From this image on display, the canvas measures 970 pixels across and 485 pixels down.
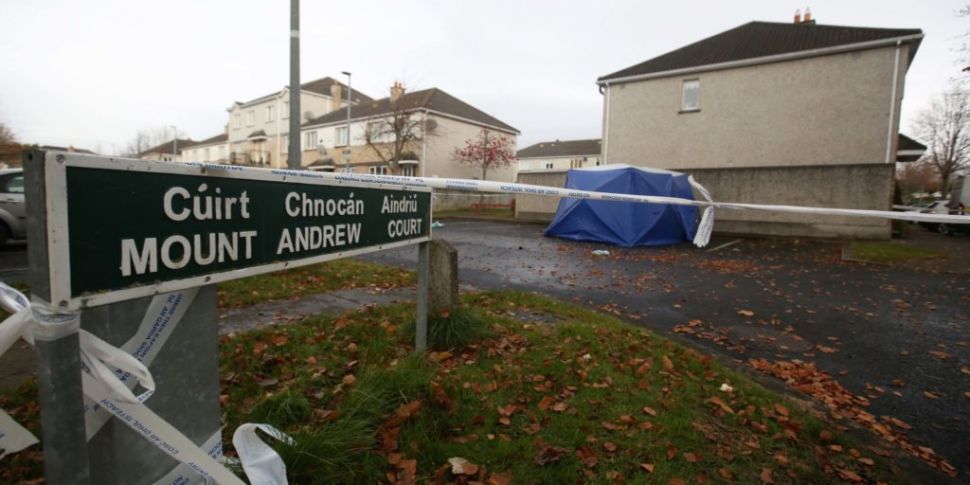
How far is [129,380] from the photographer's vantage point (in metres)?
1.51

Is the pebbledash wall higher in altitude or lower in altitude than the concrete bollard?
higher

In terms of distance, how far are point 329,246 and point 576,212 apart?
13.5 metres

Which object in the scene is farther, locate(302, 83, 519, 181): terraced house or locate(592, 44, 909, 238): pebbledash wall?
locate(302, 83, 519, 181): terraced house

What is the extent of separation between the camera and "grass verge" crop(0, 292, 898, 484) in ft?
7.53

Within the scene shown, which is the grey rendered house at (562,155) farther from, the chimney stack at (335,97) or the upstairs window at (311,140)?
the upstairs window at (311,140)

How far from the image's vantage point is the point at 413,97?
3681 centimetres

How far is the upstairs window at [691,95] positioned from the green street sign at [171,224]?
866 inches

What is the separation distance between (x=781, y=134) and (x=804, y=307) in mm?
15496

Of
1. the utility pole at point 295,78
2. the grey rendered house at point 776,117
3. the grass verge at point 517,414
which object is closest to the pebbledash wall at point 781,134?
the grey rendered house at point 776,117

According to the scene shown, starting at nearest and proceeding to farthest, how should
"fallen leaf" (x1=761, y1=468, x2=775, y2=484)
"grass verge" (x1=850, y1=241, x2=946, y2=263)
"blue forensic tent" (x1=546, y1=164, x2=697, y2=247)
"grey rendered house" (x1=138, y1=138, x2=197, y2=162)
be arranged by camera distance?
"fallen leaf" (x1=761, y1=468, x2=775, y2=484) → "grass verge" (x1=850, y1=241, x2=946, y2=263) → "blue forensic tent" (x1=546, y1=164, x2=697, y2=247) → "grey rendered house" (x1=138, y1=138, x2=197, y2=162)

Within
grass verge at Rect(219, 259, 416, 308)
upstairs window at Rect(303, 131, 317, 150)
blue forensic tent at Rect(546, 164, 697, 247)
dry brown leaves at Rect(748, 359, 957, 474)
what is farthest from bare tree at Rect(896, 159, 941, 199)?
grass verge at Rect(219, 259, 416, 308)

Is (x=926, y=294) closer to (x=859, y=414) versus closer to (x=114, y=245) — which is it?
Result: (x=859, y=414)

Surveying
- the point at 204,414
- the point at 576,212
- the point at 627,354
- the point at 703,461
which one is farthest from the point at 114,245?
the point at 576,212

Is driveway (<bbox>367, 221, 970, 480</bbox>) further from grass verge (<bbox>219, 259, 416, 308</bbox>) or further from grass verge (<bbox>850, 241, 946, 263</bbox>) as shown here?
grass verge (<bbox>219, 259, 416, 308</bbox>)
